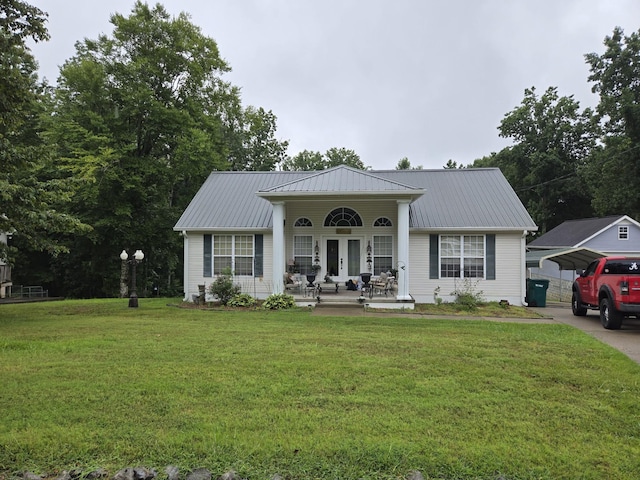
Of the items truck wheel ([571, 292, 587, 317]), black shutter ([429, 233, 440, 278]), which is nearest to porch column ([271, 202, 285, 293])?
black shutter ([429, 233, 440, 278])

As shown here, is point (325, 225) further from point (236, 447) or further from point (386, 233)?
point (236, 447)

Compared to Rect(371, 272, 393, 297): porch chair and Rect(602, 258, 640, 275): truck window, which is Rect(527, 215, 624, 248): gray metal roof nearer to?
Rect(602, 258, 640, 275): truck window

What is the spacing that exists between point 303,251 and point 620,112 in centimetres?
2510

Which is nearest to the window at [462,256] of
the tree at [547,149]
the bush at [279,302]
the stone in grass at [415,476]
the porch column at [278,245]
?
the bush at [279,302]

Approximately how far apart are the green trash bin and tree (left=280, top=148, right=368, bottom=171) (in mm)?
33980

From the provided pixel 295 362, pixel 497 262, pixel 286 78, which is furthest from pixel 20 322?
pixel 286 78

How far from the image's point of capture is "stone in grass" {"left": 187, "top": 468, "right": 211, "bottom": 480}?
3.26 m

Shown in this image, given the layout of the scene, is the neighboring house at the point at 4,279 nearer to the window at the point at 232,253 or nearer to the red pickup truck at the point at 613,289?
the window at the point at 232,253

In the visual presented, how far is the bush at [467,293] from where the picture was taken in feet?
46.2

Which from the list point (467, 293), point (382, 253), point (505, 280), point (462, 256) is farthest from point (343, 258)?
point (505, 280)

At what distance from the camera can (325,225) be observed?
16.6 metres

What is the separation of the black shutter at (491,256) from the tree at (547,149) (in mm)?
26379

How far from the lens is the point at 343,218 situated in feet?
54.3

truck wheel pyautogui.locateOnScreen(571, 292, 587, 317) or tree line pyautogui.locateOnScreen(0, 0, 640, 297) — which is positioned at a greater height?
tree line pyautogui.locateOnScreen(0, 0, 640, 297)
